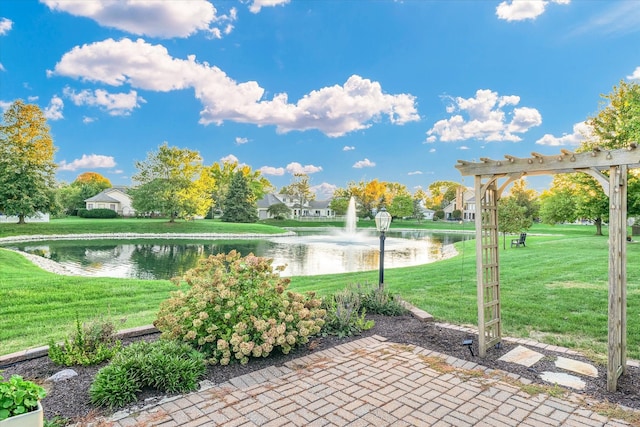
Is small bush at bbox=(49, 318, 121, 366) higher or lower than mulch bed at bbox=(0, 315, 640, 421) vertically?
higher

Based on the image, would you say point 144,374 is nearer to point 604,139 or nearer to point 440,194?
point 604,139

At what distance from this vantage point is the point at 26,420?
189cm

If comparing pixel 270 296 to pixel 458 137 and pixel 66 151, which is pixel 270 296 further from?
pixel 66 151

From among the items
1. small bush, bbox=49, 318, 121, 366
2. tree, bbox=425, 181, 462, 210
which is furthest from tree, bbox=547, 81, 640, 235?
tree, bbox=425, 181, 462, 210

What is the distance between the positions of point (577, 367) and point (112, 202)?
51524 mm

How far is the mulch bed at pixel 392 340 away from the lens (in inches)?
102

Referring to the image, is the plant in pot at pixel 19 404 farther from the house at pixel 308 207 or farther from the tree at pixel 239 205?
the house at pixel 308 207

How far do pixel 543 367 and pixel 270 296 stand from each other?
8.87 feet

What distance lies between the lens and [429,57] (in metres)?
17.5

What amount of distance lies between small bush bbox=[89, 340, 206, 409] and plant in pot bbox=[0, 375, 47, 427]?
64 cm

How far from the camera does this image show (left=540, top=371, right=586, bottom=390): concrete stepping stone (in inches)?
119

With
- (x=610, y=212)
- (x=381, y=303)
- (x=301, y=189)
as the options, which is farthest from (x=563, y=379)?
(x=301, y=189)

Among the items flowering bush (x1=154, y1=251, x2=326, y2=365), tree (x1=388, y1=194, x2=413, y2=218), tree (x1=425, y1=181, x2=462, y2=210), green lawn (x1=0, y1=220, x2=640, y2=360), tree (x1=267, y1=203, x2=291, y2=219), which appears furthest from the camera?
tree (x1=425, y1=181, x2=462, y2=210)

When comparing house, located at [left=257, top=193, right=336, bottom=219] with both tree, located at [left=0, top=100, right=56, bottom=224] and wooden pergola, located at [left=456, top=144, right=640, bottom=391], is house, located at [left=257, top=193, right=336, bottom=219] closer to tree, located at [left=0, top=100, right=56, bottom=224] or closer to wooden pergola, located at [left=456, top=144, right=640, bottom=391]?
tree, located at [left=0, top=100, right=56, bottom=224]
